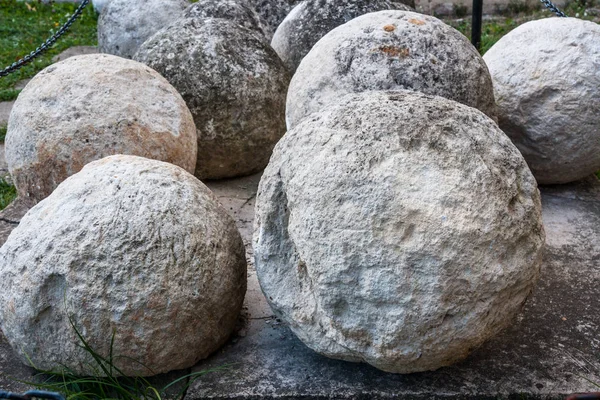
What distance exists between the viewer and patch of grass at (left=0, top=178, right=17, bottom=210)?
5.10 metres

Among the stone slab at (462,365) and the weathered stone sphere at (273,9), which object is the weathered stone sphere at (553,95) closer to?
the stone slab at (462,365)

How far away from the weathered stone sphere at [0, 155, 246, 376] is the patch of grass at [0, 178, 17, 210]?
225 cm

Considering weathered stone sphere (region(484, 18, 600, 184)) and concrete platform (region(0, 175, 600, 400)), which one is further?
weathered stone sphere (region(484, 18, 600, 184))

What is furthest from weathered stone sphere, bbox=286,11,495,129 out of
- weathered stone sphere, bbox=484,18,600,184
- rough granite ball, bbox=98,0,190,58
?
rough granite ball, bbox=98,0,190,58

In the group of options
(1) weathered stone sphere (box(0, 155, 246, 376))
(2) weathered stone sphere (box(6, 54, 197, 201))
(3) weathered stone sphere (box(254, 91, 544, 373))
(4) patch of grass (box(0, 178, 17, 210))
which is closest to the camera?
(3) weathered stone sphere (box(254, 91, 544, 373))

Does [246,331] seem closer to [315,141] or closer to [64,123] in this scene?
[315,141]

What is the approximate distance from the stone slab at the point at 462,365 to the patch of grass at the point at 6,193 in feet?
7.49

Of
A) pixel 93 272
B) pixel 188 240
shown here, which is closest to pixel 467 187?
pixel 188 240

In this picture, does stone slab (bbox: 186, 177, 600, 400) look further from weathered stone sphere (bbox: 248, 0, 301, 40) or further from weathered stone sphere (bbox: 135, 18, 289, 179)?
weathered stone sphere (bbox: 248, 0, 301, 40)

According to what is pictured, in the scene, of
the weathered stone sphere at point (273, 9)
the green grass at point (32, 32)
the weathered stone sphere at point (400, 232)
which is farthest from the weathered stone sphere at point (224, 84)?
the green grass at point (32, 32)

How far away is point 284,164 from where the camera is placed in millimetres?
2836

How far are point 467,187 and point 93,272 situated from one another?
52.1 inches

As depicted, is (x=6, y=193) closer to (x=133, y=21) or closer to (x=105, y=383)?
(x=133, y=21)

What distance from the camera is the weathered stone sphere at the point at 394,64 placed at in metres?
3.79
